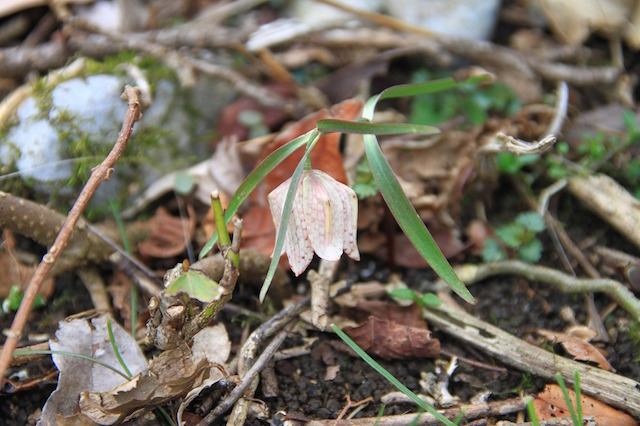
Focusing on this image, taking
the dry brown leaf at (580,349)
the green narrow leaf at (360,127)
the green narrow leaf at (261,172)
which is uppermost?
the green narrow leaf at (360,127)

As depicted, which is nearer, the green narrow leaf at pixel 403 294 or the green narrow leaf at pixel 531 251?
the green narrow leaf at pixel 403 294

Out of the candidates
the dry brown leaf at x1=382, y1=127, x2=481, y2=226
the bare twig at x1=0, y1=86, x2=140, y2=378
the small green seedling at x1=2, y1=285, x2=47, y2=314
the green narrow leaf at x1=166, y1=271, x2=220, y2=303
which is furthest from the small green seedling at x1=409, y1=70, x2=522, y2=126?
the small green seedling at x1=2, y1=285, x2=47, y2=314

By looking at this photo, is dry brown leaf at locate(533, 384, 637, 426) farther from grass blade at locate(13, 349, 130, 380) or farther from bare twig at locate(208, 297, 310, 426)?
grass blade at locate(13, 349, 130, 380)

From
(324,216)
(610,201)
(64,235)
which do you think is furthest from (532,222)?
(64,235)

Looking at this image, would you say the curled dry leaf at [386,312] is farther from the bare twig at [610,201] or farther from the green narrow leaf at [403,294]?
the bare twig at [610,201]

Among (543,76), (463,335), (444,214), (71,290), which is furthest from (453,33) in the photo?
(71,290)

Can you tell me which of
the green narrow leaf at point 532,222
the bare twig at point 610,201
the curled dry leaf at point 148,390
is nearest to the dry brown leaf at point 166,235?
the curled dry leaf at point 148,390

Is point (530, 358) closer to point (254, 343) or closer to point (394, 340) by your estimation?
point (394, 340)
